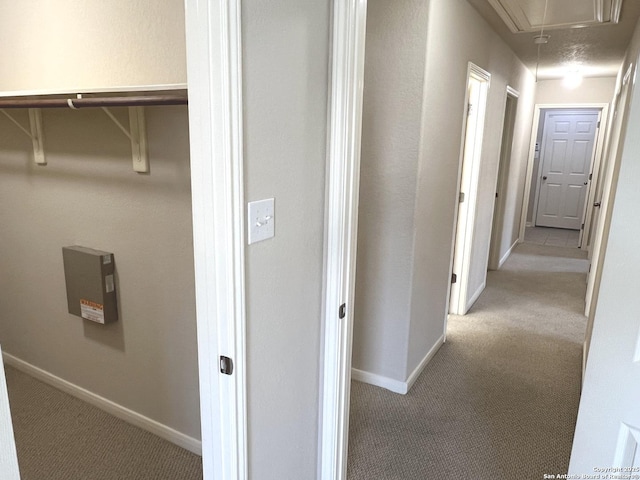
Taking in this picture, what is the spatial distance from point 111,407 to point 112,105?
1613 millimetres

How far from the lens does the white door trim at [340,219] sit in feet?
4.44

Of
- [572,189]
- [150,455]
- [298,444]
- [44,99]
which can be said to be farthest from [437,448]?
[572,189]

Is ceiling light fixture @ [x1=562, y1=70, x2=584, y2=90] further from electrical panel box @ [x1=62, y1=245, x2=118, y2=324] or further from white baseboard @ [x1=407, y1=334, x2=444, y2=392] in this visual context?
electrical panel box @ [x1=62, y1=245, x2=118, y2=324]

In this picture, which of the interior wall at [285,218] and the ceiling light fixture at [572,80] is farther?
the ceiling light fixture at [572,80]

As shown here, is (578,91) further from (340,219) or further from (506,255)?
(340,219)

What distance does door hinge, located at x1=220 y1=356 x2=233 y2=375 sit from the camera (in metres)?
1.15

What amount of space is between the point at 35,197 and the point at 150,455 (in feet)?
4.66

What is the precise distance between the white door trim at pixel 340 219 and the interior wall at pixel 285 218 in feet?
0.11

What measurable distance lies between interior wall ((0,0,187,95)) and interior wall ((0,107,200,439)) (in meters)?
0.14

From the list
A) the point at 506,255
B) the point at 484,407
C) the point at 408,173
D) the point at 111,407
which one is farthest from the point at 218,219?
the point at 506,255

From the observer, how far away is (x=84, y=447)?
83.8 inches

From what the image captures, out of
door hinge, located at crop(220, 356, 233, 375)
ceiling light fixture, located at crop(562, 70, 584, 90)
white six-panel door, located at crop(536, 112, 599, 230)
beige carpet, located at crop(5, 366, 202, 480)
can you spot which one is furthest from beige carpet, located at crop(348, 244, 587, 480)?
white six-panel door, located at crop(536, 112, 599, 230)

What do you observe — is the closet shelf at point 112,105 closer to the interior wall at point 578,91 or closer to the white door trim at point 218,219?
the white door trim at point 218,219

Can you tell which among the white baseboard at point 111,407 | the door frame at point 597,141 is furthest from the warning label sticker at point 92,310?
the door frame at point 597,141
